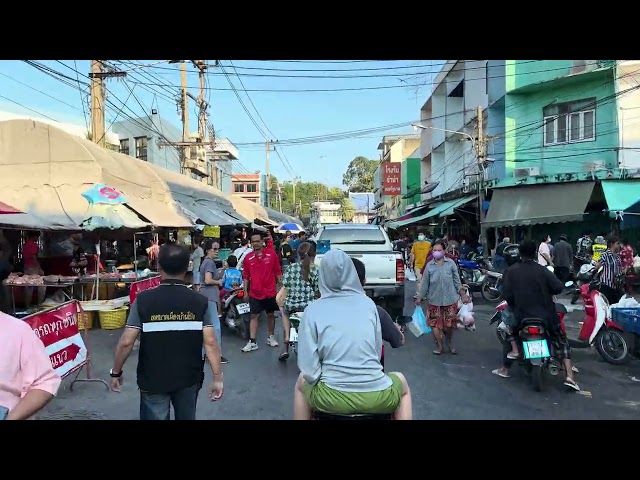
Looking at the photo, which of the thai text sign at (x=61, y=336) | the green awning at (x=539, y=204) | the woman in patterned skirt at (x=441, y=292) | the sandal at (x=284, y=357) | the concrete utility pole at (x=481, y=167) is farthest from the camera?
the concrete utility pole at (x=481, y=167)

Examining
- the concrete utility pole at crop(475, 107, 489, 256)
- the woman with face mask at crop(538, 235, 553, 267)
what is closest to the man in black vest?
the woman with face mask at crop(538, 235, 553, 267)

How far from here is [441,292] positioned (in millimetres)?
7508

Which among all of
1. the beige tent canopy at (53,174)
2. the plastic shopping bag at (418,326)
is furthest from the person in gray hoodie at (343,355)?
the beige tent canopy at (53,174)

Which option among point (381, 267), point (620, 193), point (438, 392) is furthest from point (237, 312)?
point (620, 193)

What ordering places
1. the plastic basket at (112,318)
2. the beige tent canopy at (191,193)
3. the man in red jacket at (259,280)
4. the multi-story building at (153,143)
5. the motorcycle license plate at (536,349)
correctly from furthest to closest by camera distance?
the multi-story building at (153,143) < the beige tent canopy at (191,193) < the plastic basket at (112,318) < the man in red jacket at (259,280) < the motorcycle license plate at (536,349)

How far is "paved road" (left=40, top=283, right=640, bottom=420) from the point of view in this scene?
5.27m

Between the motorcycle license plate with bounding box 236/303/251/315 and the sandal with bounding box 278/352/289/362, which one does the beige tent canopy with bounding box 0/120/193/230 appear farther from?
the sandal with bounding box 278/352/289/362

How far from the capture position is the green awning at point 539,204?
16181mm

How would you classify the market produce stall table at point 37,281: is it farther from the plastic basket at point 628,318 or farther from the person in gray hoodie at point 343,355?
the plastic basket at point 628,318

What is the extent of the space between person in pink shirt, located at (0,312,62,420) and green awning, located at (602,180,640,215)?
51.4ft

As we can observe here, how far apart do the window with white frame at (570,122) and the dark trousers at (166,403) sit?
17.6 m
